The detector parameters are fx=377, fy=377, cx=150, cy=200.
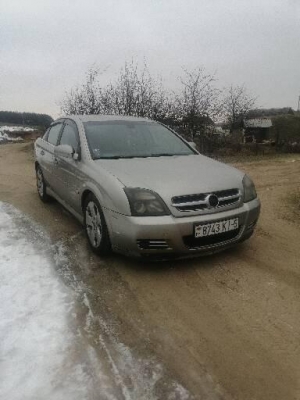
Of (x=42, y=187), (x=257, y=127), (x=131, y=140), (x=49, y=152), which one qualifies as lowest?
(x=257, y=127)

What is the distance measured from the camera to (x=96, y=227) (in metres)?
4.02

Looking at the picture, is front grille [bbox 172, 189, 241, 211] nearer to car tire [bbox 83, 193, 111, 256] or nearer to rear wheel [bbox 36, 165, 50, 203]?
car tire [bbox 83, 193, 111, 256]

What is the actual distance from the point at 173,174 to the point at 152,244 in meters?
0.80

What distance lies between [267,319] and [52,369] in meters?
1.61

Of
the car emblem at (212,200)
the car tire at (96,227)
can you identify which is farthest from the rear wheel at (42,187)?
the car emblem at (212,200)

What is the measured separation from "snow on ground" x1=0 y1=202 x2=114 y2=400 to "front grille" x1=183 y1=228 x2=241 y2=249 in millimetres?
1180

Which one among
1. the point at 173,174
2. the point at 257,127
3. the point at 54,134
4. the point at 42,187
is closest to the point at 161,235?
the point at 173,174

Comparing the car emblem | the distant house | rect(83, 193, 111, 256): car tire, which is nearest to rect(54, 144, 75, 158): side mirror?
rect(83, 193, 111, 256): car tire

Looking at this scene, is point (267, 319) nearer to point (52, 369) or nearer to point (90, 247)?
point (52, 369)

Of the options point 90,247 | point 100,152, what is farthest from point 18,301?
point 100,152

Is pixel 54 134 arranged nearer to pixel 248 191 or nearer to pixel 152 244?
pixel 152 244

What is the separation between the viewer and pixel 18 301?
3.12 meters

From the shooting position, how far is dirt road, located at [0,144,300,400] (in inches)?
89.4

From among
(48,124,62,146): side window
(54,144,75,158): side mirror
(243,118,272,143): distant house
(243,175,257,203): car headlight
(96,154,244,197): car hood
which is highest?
(48,124,62,146): side window
